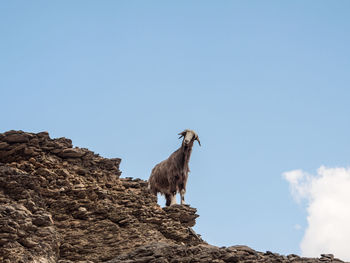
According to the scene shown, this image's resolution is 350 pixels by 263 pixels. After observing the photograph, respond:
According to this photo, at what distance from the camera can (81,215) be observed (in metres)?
17.4

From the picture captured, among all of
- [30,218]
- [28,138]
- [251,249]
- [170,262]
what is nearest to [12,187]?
[30,218]

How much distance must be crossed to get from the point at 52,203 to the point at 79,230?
122cm

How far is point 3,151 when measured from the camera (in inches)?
708

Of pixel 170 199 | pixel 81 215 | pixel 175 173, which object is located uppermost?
pixel 175 173

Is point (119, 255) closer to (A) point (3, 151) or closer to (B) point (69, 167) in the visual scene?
(B) point (69, 167)

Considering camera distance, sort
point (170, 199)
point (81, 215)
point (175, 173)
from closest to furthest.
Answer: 1. point (81, 215)
2. point (170, 199)
3. point (175, 173)

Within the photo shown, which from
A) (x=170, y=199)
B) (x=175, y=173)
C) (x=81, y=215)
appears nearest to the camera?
(x=81, y=215)

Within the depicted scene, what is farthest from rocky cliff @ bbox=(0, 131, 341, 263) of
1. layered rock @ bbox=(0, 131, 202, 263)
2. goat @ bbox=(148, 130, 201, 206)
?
goat @ bbox=(148, 130, 201, 206)

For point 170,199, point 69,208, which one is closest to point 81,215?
point 69,208

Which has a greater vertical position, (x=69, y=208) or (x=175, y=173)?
(x=175, y=173)

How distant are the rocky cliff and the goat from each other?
5.30 meters

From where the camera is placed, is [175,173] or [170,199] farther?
[175,173]

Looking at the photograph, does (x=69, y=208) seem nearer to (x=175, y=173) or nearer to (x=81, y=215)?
(x=81, y=215)

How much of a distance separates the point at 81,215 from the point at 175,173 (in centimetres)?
898
